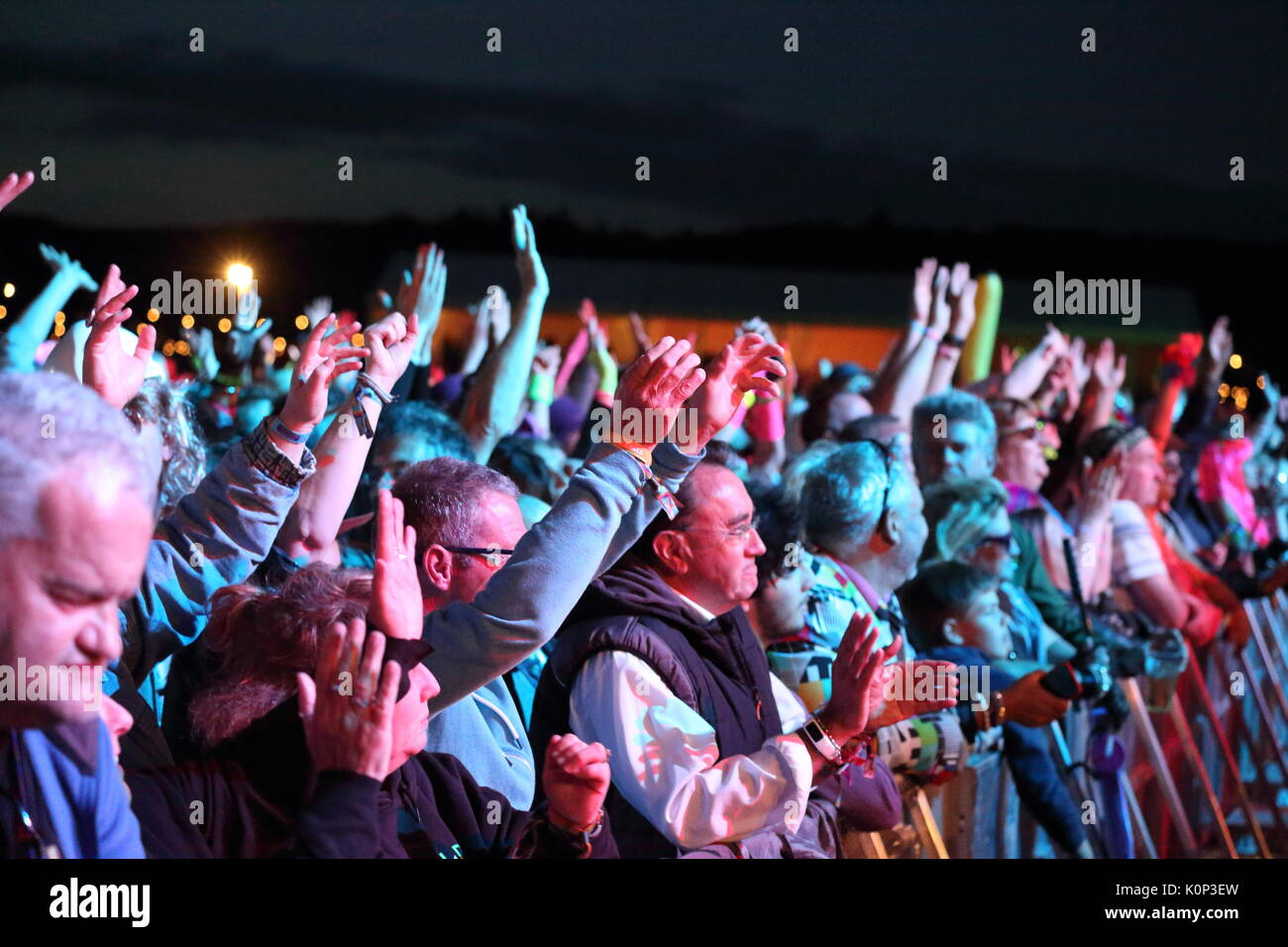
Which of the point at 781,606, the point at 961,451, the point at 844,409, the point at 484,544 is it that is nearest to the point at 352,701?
the point at 484,544

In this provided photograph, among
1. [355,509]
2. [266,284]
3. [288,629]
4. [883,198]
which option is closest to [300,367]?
[288,629]

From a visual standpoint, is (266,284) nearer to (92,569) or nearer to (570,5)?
(570,5)

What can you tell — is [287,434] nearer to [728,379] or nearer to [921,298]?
[728,379]

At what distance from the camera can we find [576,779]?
7.22 feet

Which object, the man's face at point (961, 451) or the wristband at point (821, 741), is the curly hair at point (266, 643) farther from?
the man's face at point (961, 451)

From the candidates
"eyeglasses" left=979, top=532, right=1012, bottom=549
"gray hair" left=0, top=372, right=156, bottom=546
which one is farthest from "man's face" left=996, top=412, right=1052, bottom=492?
"gray hair" left=0, top=372, right=156, bottom=546

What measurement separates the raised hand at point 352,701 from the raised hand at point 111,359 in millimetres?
828

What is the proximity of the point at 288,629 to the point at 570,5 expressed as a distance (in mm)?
2858

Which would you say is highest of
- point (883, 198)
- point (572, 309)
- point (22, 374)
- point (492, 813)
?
point (883, 198)

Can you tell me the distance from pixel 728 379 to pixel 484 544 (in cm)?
49

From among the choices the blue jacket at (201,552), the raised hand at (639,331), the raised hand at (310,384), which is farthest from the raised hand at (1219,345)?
the blue jacket at (201,552)

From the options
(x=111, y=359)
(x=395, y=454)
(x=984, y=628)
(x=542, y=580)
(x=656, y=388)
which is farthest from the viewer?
(x=984, y=628)

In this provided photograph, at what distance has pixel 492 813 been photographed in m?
2.40
